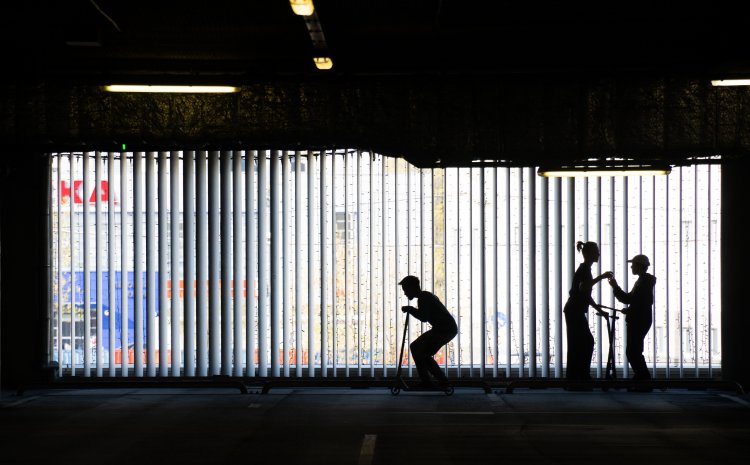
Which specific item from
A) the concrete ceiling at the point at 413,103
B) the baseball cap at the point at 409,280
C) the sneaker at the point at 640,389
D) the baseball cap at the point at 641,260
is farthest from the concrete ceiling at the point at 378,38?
the sneaker at the point at 640,389

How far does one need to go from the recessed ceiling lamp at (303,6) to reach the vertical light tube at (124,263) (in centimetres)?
601

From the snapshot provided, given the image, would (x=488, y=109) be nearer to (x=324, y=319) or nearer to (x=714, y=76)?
(x=714, y=76)

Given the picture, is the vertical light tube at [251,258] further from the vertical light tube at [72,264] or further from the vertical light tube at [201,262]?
the vertical light tube at [72,264]

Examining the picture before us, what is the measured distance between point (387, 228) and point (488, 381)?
263cm

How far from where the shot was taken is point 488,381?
43.7 ft

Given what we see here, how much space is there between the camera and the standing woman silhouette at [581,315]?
12.9 m

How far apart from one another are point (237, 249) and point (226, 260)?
0.23m

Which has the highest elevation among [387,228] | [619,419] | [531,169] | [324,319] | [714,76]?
[714,76]

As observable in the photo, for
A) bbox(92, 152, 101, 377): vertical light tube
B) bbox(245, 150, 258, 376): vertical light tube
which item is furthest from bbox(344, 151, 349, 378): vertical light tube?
bbox(92, 152, 101, 377): vertical light tube

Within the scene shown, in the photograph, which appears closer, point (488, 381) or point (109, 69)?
point (109, 69)

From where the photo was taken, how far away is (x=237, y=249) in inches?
553

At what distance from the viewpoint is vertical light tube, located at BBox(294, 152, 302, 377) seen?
45.7 feet

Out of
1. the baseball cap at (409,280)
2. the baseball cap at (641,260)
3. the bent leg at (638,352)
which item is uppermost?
the baseball cap at (641,260)

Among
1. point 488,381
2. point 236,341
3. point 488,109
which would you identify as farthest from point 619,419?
point 236,341
